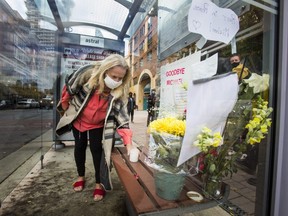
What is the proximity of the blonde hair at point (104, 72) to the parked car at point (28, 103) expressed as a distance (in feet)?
3.47

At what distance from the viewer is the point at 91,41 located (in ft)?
13.6

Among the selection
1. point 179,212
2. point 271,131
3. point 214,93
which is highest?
point 214,93

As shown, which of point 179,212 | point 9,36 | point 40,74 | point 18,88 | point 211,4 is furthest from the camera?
point 40,74

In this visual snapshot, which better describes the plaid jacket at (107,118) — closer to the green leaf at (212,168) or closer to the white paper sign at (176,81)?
the white paper sign at (176,81)

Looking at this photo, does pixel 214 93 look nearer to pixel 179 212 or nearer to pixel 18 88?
pixel 179 212

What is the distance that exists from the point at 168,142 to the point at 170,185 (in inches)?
8.5

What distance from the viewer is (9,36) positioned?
1.95 metres

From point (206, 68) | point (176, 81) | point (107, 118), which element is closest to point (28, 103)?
point (107, 118)

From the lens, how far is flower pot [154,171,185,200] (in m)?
0.99

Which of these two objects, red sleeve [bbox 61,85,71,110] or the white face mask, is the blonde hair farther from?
red sleeve [bbox 61,85,71,110]

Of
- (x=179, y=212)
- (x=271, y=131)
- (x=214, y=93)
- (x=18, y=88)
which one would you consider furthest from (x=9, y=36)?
(x=271, y=131)

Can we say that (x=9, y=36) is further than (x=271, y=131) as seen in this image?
Yes

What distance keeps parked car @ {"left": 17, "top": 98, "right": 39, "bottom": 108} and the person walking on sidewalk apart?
576 millimetres

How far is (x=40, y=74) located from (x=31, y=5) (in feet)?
3.23
